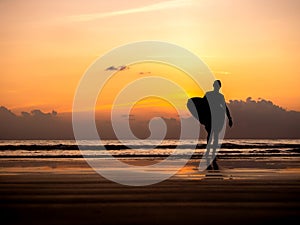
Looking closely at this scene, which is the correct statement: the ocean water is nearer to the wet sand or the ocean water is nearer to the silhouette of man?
the silhouette of man

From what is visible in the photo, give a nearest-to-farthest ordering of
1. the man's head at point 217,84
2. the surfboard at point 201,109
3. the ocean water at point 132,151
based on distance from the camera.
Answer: the man's head at point 217,84 < the surfboard at point 201,109 < the ocean water at point 132,151

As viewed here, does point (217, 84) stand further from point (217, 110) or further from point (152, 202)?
point (152, 202)

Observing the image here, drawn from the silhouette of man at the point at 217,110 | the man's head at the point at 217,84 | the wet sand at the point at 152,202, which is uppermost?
→ the man's head at the point at 217,84

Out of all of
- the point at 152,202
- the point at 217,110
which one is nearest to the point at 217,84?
the point at 217,110

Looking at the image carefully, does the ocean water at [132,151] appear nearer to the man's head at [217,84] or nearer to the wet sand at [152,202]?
the man's head at [217,84]

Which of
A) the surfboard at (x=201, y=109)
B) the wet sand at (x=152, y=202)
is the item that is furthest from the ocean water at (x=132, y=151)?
the wet sand at (x=152, y=202)

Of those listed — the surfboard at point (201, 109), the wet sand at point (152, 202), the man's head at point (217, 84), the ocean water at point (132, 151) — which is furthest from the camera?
the ocean water at point (132, 151)

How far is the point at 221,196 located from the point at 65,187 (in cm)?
261

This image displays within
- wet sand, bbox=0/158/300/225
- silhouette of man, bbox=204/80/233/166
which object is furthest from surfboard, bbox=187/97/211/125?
wet sand, bbox=0/158/300/225

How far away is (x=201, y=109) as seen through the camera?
15.7 m

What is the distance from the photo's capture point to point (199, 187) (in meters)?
7.82

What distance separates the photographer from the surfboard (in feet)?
51.1

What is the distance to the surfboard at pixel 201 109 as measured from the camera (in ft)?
51.1

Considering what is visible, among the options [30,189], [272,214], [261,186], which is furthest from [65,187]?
[272,214]
